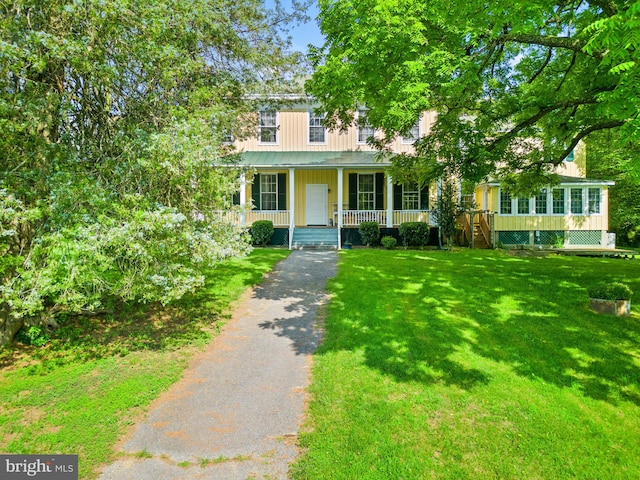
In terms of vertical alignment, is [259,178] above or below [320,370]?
above

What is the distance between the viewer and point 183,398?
438cm

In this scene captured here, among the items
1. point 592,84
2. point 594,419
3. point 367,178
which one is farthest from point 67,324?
point 367,178

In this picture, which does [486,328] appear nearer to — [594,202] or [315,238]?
[315,238]

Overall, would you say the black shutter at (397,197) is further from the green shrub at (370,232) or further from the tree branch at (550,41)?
the tree branch at (550,41)

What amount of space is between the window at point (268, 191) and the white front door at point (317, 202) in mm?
1634

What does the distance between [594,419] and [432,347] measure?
2057 millimetres

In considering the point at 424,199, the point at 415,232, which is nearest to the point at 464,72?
the point at 415,232

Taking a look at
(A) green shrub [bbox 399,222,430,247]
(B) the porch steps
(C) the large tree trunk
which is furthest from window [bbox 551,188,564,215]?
(C) the large tree trunk

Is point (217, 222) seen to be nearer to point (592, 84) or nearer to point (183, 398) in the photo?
point (183, 398)

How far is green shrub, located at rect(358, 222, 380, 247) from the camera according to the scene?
1623cm

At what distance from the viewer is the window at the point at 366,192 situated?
18.0 metres

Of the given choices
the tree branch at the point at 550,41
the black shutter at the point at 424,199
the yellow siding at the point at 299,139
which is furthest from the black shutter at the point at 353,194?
the tree branch at the point at 550,41

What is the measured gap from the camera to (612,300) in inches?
273

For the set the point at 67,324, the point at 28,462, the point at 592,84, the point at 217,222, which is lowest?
the point at 28,462
